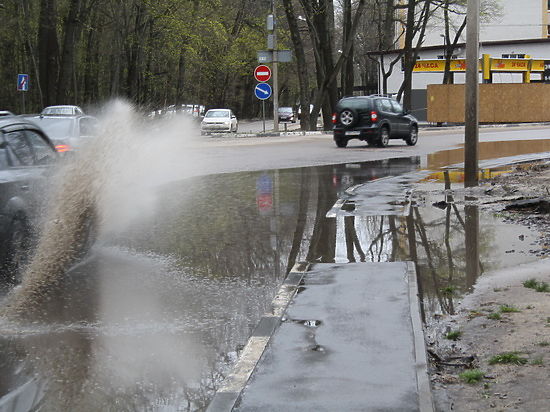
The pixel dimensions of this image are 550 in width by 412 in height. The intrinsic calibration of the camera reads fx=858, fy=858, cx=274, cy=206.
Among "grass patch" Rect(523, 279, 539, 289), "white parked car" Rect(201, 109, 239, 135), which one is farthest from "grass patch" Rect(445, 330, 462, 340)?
"white parked car" Rect(201, 109, 239, 135)

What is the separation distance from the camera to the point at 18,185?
24.8 feet

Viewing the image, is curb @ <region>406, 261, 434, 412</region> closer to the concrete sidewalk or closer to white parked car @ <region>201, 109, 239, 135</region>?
the concrete sidewalk

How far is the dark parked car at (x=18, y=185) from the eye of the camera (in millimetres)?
7246

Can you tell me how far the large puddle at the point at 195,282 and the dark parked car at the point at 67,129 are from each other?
2.92 metres

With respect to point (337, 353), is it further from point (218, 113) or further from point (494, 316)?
point (218, 113)

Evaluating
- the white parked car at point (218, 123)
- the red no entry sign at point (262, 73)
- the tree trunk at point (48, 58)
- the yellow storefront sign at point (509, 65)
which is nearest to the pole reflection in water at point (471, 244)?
the red no entry sign at point (262, 73)

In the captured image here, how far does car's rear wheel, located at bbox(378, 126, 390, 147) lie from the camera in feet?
96.4

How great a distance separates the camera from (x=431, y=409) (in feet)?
14.1

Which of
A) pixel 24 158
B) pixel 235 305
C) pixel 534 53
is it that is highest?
pixel 534 53

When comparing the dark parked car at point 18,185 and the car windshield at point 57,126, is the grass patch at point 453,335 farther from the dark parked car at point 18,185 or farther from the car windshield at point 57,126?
the car windshield at point 57,126

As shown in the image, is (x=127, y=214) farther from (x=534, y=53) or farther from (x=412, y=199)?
(x=534, y=53)

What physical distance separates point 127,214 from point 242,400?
324 inches

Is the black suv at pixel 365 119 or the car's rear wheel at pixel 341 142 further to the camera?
the car's rear wheel at pixel 341 142

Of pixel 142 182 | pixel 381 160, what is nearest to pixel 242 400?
pixel 142 182
